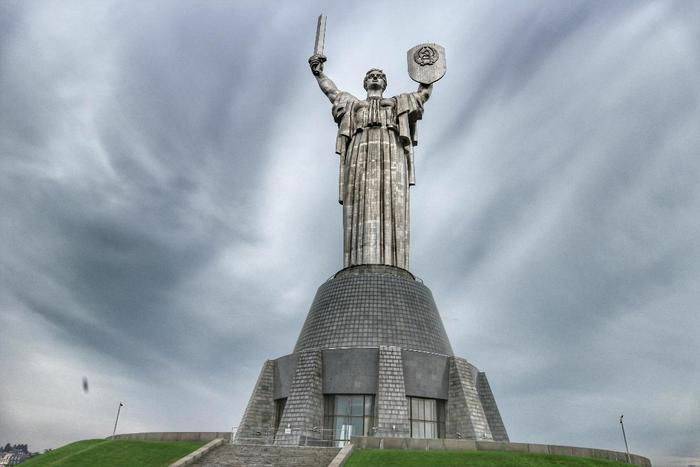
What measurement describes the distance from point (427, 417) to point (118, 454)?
12.9 m

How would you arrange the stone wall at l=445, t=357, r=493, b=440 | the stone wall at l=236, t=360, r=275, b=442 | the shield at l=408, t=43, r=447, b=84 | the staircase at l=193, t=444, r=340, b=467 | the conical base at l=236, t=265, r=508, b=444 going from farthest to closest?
1. the shield at l=408, t=43, r=447, b=84
2. the stone wall at l=236, t=360, r=275, b=442
3. the stone wall at l=445, t=357, r=493, b=440
4. the conical base at l=236, t=265, r=508, b=444
5. the staircase at l=193, t=444, r=340, b=467

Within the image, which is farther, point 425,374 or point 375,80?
point 375,80

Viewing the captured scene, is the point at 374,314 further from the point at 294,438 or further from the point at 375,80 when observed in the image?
the point at 375,80

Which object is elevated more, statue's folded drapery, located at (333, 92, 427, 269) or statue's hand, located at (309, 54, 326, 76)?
statue's hand, located at (309, 54, 326, 76)

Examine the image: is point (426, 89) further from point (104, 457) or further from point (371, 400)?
point (104, 457)

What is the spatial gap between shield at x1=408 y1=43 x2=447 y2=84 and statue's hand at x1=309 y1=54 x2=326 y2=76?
236 inches

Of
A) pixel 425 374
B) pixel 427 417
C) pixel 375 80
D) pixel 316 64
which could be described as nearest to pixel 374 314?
pixel 425 374

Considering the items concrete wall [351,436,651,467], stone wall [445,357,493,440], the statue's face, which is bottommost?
concrete wall [351,436,651,467]

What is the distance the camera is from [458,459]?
57.4 feet

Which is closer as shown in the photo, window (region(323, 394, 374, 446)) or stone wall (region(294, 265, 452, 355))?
window (region(323, 394, 374, 446))

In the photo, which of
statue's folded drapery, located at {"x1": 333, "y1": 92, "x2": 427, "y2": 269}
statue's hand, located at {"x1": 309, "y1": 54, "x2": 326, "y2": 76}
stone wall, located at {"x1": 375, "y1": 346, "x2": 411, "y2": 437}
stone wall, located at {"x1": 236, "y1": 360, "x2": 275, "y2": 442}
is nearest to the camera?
stone wall, located at {"x1": 375, "y1": 346, "x2": 411, "y2": 437}

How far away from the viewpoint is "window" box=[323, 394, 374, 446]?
2450cm

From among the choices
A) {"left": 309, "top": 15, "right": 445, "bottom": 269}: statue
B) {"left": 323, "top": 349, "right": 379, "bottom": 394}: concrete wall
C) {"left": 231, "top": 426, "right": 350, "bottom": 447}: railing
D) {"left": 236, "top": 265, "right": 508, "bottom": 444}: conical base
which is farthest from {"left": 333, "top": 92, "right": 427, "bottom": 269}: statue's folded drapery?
{"left": 231, "top": 426, "right": 350, "bottom": 447}: railing

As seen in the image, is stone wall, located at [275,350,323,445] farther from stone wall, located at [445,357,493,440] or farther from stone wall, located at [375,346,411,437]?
stone wall, located at [445,357,493,440]
